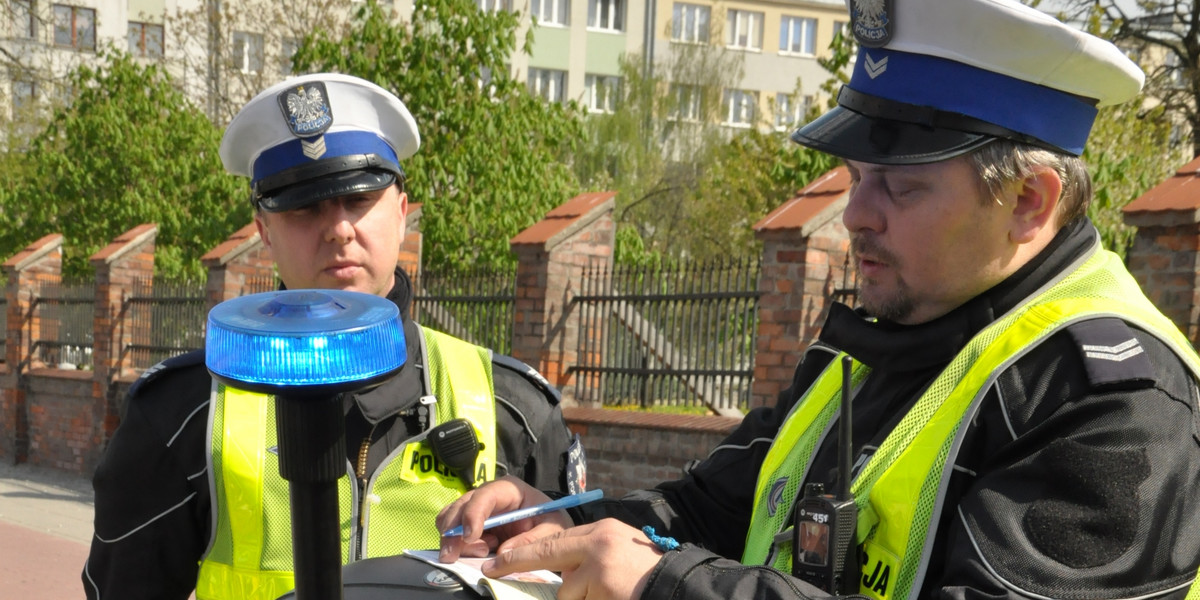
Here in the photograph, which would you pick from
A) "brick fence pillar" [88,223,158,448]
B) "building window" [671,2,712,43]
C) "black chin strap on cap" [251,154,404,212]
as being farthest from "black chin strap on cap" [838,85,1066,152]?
"building window" [671,2,712,43]

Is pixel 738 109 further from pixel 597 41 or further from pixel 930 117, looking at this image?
pixel 930 117

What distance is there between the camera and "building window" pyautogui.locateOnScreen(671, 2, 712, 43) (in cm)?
4831

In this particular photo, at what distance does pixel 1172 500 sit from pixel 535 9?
44.7 m

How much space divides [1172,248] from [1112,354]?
192 inches

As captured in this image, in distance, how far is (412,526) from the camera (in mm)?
2439

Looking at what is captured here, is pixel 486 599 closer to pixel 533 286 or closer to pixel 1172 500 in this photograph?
pixel 1172 500

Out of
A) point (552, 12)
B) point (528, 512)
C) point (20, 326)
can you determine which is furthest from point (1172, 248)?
point (552, 12)

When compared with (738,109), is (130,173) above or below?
below

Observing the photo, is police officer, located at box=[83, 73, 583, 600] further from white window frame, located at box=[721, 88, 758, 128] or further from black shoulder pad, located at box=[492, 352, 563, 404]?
white window frame, located at box=[721, 88, 758, 128]

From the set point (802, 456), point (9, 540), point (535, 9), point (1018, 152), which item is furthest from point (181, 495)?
point (535, 9)

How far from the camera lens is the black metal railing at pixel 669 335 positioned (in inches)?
320

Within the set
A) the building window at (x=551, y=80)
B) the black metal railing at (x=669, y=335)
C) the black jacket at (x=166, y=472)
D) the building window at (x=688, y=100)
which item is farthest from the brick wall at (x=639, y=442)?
the building window at (x=551, y=80)

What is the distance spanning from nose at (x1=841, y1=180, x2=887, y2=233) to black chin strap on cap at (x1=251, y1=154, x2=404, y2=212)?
1.18 meters

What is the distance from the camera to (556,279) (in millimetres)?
9195
